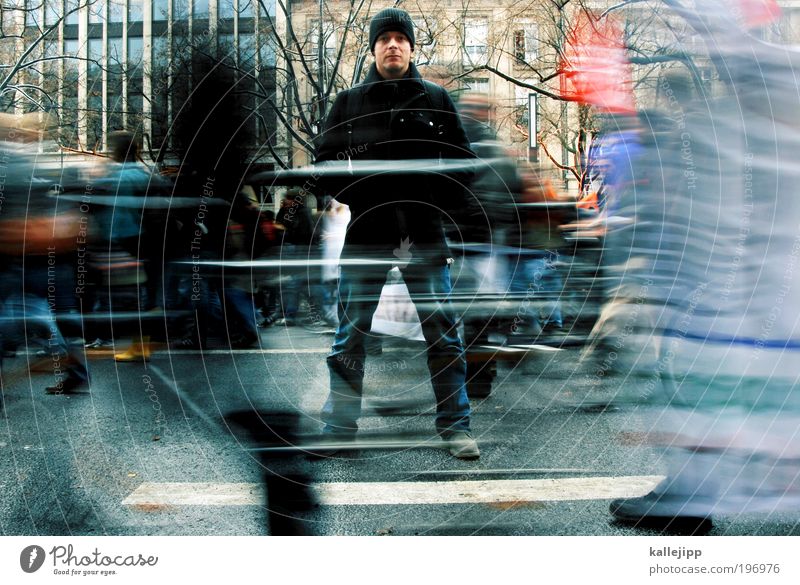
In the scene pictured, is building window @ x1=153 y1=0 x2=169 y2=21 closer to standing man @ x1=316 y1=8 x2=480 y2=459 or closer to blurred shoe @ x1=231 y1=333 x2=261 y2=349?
standing man @ x1=316 y1=8 x2=480 y2=459

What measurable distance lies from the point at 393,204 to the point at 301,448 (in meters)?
0.62

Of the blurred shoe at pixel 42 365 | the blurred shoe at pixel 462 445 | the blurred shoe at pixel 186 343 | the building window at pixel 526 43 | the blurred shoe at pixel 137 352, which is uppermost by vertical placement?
the building window at pixel 526 43

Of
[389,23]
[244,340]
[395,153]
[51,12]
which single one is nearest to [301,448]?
[244,340]

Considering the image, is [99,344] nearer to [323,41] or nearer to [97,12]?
[97,12]

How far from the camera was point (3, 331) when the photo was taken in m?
1.67

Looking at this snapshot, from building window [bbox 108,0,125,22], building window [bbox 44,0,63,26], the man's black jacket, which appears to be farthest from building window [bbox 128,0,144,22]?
the man's black jacket

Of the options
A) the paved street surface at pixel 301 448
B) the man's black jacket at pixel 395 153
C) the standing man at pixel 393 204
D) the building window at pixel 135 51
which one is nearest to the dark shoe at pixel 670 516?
the paved street surface at pixel 301 448

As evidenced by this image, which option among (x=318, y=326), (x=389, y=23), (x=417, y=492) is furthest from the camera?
(x=417, y=492)

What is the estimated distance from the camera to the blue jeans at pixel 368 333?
1.69 m

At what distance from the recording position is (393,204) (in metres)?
1.66

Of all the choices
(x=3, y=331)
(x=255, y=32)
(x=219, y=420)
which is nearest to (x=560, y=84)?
(x=255, y=32)

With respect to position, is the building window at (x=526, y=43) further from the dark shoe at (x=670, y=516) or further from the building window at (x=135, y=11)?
the dark shoe at (x=670, y=516)

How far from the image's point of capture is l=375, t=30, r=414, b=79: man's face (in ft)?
5.24

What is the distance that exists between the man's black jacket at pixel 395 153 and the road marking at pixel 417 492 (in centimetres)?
61
